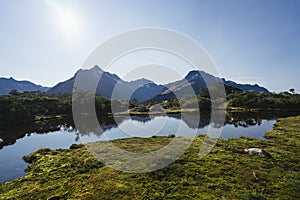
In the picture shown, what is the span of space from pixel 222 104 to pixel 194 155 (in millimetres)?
103603

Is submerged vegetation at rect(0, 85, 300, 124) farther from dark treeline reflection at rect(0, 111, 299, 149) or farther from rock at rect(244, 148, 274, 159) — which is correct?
rock at rect(244, 148, 274, 159)

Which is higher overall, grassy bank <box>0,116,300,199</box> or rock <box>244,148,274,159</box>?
rock <box>244,148,274,159</box>

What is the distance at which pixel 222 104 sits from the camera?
4737 inches

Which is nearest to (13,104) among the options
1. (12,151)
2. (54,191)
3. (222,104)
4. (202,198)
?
(12,151)

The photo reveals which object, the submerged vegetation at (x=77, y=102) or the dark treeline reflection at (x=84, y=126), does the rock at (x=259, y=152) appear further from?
the submerged vegetation at (x=77, y=102)

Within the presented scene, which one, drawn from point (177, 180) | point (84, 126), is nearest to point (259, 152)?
point (177, 180)

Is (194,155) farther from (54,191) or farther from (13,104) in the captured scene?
(13,104)

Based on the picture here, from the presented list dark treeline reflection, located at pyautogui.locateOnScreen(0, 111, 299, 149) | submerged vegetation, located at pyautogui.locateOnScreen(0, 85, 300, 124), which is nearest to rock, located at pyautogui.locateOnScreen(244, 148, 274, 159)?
dark treeline reflection, located at pyautogui.locateOnScreen(0, 111, 299, 149)

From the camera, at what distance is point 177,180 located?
17266mm

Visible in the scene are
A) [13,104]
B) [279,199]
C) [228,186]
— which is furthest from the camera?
[13,104]

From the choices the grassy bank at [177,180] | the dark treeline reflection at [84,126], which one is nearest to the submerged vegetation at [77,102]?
the dark treeline reflection at [84,126]

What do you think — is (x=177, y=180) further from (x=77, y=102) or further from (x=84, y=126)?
(x=77, y=102)

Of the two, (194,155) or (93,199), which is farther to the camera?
(194,155)

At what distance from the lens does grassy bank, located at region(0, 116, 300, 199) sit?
15.0m
